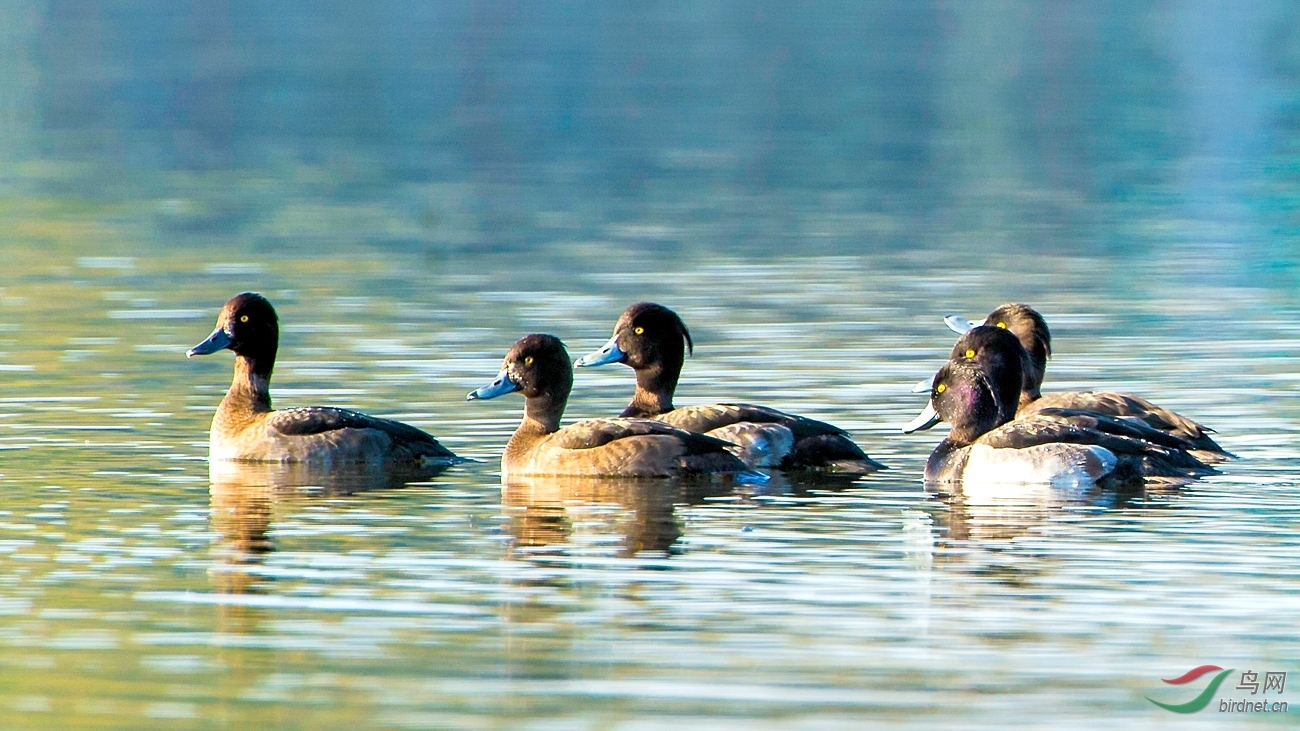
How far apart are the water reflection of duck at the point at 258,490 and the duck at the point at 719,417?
6.03ft

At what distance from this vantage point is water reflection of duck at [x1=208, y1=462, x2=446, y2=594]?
45.4 feet

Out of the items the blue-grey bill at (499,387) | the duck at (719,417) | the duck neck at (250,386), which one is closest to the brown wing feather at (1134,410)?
the duck at (719,417)

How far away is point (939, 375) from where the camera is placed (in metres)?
17.3

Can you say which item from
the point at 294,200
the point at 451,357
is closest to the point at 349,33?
the point at 294,200

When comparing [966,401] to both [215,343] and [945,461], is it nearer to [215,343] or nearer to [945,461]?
[945,461]

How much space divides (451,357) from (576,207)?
53.7 ft

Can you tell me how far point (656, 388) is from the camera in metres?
18.6

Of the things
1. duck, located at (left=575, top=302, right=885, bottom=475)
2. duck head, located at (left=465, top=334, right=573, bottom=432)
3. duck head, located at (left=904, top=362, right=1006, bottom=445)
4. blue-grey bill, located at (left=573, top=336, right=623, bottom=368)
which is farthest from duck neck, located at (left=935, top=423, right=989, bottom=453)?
blue-grey bill, located at (left=573, top=336, right=623, bottom=368)

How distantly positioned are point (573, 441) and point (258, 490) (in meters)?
2.03

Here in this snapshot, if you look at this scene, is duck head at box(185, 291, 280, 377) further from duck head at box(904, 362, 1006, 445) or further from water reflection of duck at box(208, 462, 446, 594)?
duck head at box(904, 362, 1006, 445)

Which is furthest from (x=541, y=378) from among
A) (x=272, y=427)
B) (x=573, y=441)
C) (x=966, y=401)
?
(x=966, y=401)

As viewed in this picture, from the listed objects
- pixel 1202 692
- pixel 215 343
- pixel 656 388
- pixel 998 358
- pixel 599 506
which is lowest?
pixel 1202 692

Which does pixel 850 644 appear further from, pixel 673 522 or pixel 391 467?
pixel 391 467

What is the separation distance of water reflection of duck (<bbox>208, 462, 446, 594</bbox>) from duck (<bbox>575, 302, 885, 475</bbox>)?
6.03 feet
